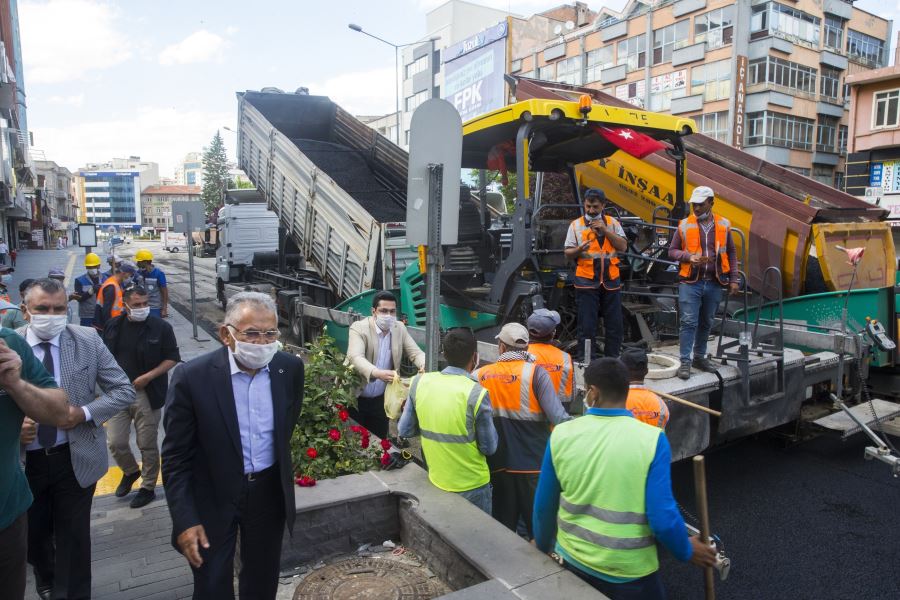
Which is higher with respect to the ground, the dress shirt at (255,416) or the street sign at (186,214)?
the street sign at (186,214)

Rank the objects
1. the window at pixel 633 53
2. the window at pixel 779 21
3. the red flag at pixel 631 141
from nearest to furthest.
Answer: the red flag at pixel 631 141 < the window at pixel 779 21 < the window at pixel 633 53

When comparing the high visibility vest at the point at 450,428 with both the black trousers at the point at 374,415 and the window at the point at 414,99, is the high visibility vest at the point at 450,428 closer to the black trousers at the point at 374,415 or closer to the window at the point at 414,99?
the black trousers at the point at 374,415

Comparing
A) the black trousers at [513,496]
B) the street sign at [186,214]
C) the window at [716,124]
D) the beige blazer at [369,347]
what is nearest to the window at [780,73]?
the window at [716,124]

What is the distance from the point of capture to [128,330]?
190 inches

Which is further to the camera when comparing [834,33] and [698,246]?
[834,33]

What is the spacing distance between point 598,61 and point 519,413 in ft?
141

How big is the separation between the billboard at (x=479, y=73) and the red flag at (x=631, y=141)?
2066 centimetres

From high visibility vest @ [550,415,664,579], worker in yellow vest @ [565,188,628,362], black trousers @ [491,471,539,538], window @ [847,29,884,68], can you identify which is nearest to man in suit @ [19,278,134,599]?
black trousers @ [491,471,539,538]

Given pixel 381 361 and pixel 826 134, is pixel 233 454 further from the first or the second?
pixel 826 134

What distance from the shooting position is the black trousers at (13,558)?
2494 mm

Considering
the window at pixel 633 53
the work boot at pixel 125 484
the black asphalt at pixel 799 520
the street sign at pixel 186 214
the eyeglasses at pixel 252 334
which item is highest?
the window at pixel 633 53

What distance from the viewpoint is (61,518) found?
3320mm

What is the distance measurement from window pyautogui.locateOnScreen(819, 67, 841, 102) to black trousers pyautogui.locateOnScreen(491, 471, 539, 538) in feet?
134

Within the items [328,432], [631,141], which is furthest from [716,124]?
[328,432]
